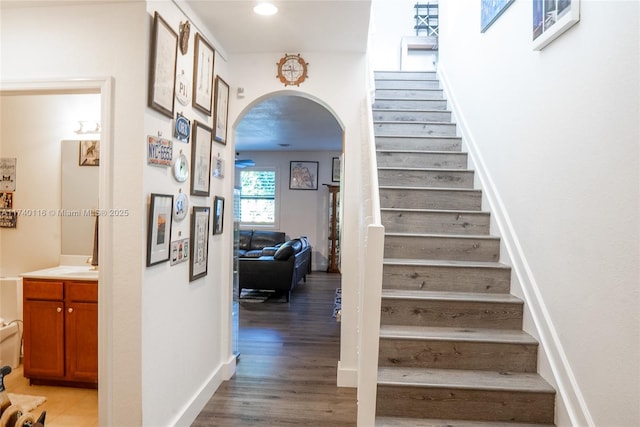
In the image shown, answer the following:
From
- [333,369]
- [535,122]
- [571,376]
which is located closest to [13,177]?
[333,369]

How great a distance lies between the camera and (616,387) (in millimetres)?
1626

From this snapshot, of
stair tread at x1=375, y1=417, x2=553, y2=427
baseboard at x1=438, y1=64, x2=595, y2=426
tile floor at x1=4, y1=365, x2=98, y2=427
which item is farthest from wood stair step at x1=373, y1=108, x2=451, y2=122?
tile floor at x1=4, y1=365, x2=98, y2=427

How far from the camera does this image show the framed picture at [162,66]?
2.05m

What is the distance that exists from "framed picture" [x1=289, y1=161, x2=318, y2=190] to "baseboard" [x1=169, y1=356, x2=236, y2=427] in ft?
19.5

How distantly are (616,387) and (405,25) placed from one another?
20.4 ft

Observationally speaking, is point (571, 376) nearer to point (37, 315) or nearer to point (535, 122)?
point (535, 122)

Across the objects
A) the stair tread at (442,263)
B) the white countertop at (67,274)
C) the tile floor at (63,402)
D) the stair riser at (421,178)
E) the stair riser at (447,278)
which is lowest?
the tile floor at (63,402)

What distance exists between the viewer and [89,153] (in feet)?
11.6

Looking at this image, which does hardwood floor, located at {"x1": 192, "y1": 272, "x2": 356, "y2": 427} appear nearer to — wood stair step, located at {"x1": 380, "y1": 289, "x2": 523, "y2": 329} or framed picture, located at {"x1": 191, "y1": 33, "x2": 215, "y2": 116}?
wood stair step, located at {"x1": 380, "y1": 289, "x2": 523, "y2": 329}

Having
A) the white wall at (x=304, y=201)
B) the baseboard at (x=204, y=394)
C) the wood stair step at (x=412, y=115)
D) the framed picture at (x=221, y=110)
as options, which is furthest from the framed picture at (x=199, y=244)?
the white wall at (x=304, y=201)

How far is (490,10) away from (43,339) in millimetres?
4324

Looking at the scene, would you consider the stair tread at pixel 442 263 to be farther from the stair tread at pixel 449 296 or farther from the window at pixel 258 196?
the window at pixel 258 196

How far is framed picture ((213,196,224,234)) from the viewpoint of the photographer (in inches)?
119

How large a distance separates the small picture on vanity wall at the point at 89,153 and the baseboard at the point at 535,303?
3328mm
